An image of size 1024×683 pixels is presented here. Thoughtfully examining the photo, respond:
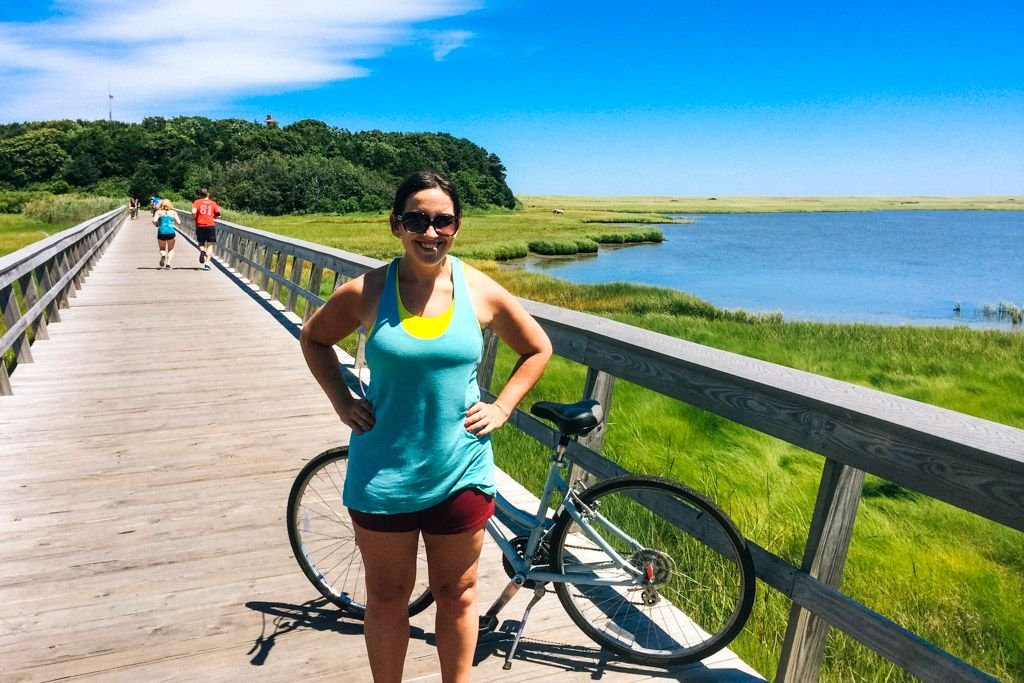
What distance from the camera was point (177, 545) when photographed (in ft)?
12.7

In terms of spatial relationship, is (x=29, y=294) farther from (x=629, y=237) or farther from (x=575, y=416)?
(x=629, y=237)

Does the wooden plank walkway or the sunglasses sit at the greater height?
the sunglasses

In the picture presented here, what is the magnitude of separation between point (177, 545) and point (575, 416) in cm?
242

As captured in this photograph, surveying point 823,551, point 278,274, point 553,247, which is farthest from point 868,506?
point 553,247

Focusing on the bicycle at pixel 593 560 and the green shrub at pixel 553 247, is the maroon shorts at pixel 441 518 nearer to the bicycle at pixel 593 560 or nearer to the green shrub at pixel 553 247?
the bicycle at pixel 593 560

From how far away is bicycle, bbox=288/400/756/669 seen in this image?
260cm

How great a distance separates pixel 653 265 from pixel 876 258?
97.7ft

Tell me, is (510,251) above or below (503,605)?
below

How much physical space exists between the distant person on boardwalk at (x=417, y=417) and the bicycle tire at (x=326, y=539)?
866mm

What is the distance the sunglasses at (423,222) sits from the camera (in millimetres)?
2139

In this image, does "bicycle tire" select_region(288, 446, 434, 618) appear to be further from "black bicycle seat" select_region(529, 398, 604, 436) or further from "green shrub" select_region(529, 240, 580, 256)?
"green shrub" select_region(529, 240, 580, 256)

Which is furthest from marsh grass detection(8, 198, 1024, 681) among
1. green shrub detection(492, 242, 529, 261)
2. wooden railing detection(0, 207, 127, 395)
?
green shrub detection(492, 242, 529, 261)

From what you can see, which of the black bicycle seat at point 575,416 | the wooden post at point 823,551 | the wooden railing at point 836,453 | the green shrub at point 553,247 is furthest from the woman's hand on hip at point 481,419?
the green shrub at point 553,247

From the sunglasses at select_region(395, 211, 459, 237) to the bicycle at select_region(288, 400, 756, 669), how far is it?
30.7 inches
